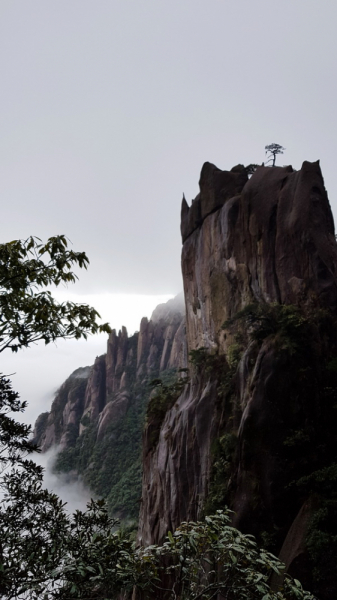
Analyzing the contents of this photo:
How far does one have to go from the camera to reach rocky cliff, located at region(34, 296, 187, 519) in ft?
166

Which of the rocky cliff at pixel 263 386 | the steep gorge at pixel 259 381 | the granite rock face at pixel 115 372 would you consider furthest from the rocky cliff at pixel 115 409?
the rocky cliff at pixel 263 386

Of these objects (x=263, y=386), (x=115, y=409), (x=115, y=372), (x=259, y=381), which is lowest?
(x=263, y=386)

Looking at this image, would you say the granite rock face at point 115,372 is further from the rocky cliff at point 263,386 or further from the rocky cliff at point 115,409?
the rocky cliff at point 263,386

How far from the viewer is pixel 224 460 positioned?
12.4 metres

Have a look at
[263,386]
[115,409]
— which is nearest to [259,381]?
[263,386]

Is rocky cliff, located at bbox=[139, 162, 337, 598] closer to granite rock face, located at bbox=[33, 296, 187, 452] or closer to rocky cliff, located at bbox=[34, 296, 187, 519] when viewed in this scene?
rocky cliff, located at bbox=[34, 296, 187, 519]

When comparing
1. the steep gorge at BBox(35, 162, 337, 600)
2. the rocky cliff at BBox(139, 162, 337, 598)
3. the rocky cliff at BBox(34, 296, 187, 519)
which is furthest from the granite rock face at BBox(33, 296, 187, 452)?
the rocky cliff at BBox(139, 162, 337, 598)

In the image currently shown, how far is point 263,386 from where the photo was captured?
11.7m

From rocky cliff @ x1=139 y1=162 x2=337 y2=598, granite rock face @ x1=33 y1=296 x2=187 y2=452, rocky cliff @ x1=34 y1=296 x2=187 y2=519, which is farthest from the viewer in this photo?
granite rock face @ x1=33 y1=296 x2=187 y2=452

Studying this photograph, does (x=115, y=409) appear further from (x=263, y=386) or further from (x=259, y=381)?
(x=263, y=386)

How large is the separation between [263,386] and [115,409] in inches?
2026

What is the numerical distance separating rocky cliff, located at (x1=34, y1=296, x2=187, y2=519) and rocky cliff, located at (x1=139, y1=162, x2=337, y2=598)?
100.0 feet

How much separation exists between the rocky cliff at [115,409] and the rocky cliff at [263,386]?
30478 mm

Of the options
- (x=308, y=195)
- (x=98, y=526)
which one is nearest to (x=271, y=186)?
(x=308, y=195)
